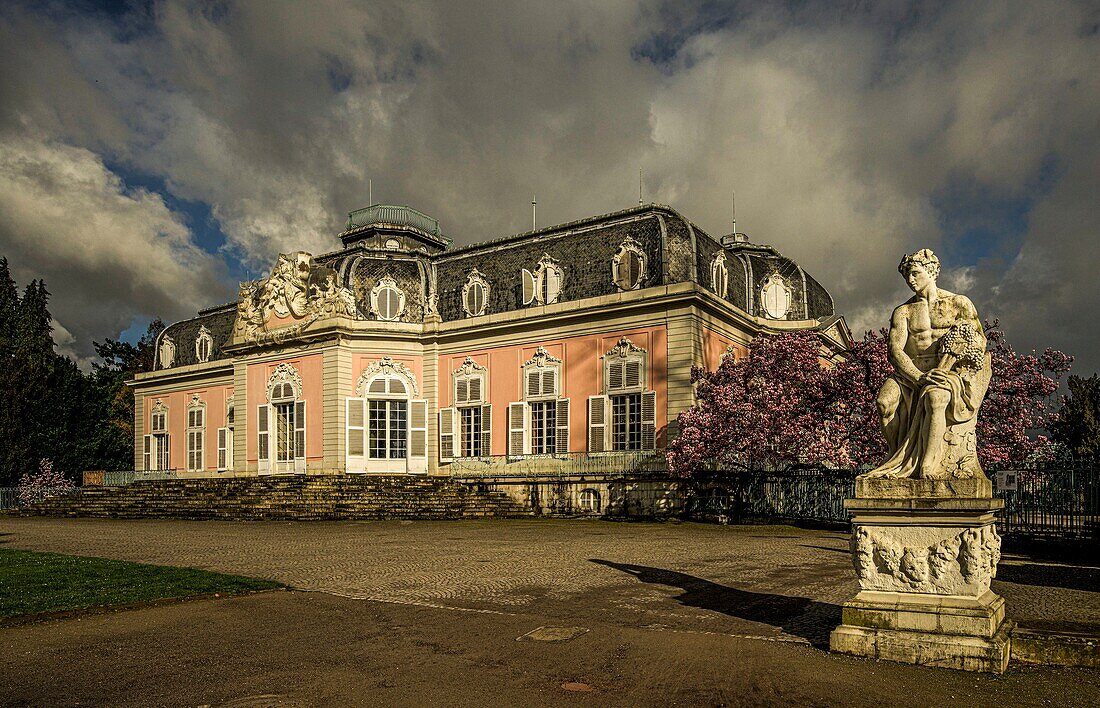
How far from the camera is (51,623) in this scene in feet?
26.5

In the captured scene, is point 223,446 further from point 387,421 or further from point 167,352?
point 387,421

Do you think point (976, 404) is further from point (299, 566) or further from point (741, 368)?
point (741, 368)

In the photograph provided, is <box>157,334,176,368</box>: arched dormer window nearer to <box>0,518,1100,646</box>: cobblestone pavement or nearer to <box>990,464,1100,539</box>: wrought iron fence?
<box>0,518,1100,646</box>: cobblestone pavement

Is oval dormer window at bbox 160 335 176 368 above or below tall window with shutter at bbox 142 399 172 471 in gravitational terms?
above

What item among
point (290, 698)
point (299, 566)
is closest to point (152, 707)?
point (290, 698)

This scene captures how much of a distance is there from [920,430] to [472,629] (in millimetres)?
4178

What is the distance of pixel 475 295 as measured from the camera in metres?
32.7

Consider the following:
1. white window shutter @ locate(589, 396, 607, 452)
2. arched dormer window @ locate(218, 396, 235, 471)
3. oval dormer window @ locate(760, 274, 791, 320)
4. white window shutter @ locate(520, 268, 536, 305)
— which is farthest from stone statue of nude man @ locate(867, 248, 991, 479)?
arched dormer window @ locate(218, 396, 235, 471)

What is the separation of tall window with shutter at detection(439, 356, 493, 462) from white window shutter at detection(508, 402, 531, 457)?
1.09 meters

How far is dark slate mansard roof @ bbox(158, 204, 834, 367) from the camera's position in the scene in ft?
93.2

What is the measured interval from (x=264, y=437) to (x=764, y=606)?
94.9 feet

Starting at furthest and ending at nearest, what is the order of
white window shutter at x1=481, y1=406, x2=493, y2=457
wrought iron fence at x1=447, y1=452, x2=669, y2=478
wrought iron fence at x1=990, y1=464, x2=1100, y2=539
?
white window shutter at x1=481, y1=406, x2=493, y2=457
wrought iron fence at x1=447, y1=452, x2=669, y2=478
wrought iron fence at x1=990, y1=464, x2=1100, y2=539

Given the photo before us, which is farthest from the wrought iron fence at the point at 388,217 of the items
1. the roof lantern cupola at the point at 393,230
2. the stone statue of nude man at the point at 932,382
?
the stone statue of nude man at the point at 932,382

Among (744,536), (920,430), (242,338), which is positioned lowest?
(744,536)
